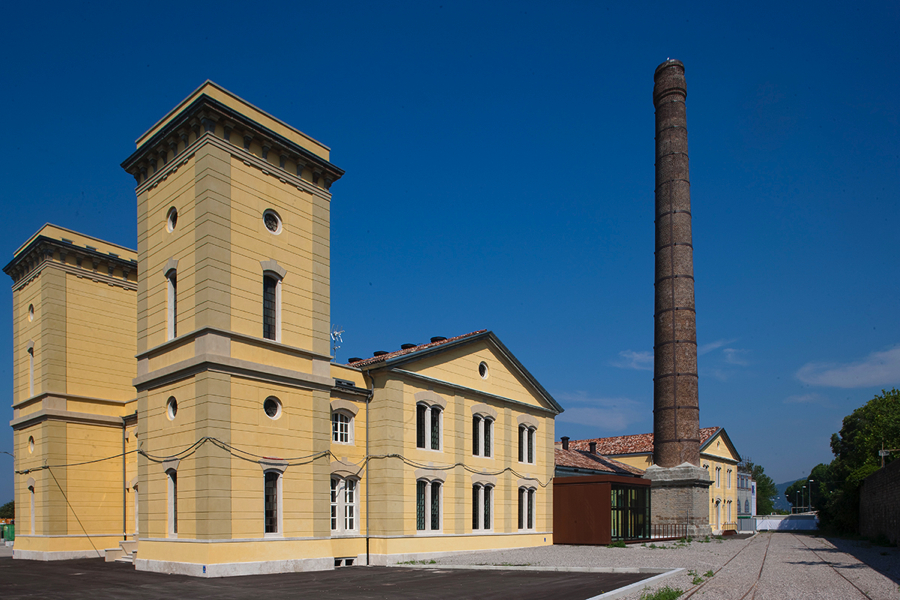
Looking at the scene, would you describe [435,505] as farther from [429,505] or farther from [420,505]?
[420,505]

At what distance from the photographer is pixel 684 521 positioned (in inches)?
1558

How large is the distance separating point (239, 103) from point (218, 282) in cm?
552

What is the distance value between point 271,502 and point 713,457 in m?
45.7

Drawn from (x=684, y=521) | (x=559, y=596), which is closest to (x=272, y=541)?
(x=559, y=596)

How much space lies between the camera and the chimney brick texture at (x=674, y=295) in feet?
132

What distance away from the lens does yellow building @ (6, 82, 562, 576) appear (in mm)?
18234

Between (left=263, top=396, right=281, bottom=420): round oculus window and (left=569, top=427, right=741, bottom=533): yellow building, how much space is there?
37.1 m

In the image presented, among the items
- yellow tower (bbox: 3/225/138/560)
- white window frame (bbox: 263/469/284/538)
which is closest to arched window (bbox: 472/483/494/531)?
white window frame (bbox: 263/469/284/538)

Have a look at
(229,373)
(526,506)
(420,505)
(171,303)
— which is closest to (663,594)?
(229,373)

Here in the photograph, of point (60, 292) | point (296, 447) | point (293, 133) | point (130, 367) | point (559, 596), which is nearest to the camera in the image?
point (559, 596)

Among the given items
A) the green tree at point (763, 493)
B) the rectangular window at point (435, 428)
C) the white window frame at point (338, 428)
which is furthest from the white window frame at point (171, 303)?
the green tree at point (763, 493)

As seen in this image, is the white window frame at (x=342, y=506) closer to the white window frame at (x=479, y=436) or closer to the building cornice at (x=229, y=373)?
the building cornice at (x=229, y=373)

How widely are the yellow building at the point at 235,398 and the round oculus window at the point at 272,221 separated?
61 millimetres

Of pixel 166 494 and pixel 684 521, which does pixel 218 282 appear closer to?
pixel 166 494
